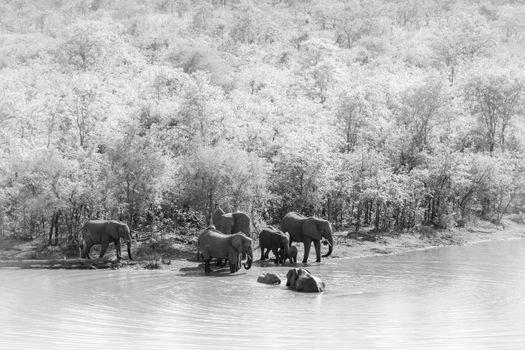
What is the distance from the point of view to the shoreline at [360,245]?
37.4 metres

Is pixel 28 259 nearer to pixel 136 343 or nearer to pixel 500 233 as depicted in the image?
pixel 136 343

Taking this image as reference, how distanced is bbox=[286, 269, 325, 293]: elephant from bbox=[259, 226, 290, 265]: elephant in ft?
26.5

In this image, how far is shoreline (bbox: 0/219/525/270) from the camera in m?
37.4

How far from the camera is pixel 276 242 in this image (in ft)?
127

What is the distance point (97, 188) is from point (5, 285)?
1253cm

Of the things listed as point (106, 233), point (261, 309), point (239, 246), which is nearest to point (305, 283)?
point (261, 309)

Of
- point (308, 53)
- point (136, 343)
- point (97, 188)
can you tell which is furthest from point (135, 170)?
point (308, 53)

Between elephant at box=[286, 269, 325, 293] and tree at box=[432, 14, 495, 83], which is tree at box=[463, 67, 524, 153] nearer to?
tree at box=[432, 14, 495, 83]

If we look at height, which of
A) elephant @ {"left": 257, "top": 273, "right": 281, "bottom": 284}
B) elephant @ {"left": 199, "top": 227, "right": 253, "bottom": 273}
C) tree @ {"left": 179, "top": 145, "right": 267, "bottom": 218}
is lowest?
elephant @ {"left": 257, "top": 273, "right": 281, "bottom": 284}

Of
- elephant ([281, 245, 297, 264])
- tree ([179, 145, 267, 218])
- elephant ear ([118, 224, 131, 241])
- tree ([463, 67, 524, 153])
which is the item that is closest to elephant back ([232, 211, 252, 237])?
elephant ([281, 245, 297, 264])

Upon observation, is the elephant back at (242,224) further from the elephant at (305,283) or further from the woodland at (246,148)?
the elephant at (305,283)

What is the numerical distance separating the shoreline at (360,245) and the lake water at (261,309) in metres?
2.63

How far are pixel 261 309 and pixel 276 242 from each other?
45.0ft

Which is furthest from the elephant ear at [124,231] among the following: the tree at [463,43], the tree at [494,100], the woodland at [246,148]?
the tree at [463,43]
